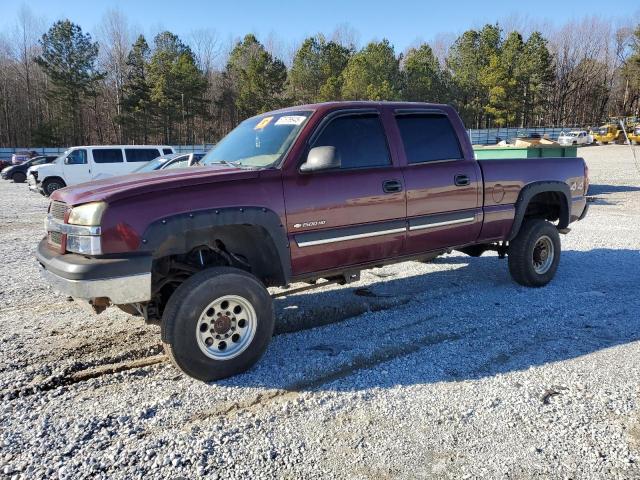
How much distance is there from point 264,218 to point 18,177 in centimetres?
2929

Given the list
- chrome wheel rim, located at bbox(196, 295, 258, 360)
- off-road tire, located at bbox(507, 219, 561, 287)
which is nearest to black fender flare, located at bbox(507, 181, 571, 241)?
off-road tire, located at bbox(507, 219, 561, 287)

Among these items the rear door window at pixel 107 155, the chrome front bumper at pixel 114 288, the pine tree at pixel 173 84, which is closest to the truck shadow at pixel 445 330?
the chrome front bumper at pixel 114 288

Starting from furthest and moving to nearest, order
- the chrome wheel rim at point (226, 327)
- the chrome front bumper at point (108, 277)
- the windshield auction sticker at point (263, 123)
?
1. the windshield auction sticker at point (263, 123)
2. the chrome wheel rim at point (226, 327)
3. the chrome front bumper at point (108, 277)

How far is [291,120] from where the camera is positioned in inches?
169

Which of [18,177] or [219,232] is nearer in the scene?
[219,232]

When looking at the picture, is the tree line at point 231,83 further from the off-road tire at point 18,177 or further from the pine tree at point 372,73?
the off-road tire at point 18,177

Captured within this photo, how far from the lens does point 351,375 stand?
3.67 m

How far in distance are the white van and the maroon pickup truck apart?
16.5 meters

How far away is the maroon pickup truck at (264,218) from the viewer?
3.29m

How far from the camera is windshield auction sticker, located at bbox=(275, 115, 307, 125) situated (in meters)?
4.23

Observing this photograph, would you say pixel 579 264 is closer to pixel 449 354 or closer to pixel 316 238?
pixel 449 354

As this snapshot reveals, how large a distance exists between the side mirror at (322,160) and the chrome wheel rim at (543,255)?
3426 millimetres

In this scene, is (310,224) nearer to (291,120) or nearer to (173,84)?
(291,120)

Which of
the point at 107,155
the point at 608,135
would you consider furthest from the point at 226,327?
the point at 608,135
